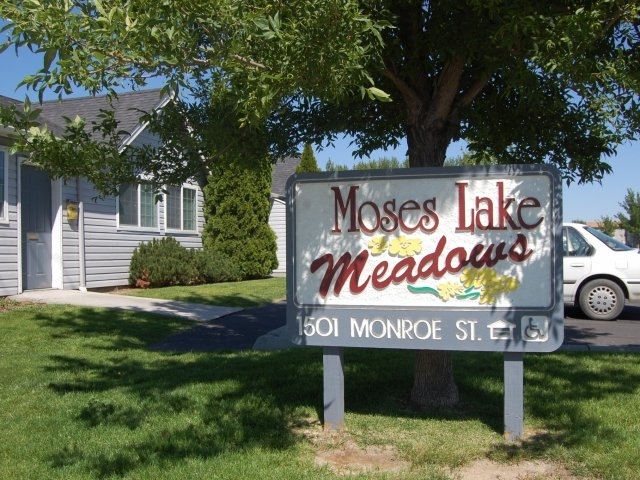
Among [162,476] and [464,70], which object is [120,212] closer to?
[464,70]

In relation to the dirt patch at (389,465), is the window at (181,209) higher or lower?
higher

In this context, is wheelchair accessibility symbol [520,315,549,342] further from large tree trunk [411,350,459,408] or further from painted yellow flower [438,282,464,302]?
large tree trunk [411,350,459,408]

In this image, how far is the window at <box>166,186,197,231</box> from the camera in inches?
707

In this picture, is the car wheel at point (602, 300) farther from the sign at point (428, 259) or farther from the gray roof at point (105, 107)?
the gray roof at point (105, 107)

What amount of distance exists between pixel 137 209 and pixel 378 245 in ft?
40.2

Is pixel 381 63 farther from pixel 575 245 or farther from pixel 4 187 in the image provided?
pixel 4 187

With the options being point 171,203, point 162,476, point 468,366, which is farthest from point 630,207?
point 162,476

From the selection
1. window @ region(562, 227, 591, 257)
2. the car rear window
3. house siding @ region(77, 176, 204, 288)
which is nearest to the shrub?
house siding @ region(77, 176, 204, 288)

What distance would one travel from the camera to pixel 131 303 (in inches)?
505

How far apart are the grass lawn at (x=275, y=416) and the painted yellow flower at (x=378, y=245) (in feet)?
4.36

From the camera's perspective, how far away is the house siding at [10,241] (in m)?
12.3

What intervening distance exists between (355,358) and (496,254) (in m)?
3.16

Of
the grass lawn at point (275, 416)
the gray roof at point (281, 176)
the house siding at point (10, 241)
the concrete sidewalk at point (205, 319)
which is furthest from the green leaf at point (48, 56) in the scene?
the gray roof at point (281, 176)

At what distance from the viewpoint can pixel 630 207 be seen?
48.8m
